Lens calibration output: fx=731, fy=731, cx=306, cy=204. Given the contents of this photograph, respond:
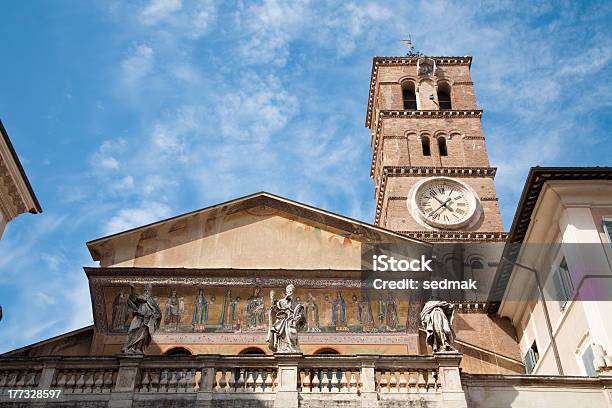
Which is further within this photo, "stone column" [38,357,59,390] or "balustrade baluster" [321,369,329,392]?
"stone column" [38,357,59,390]

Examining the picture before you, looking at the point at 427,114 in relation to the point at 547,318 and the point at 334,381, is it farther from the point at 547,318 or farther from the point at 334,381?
the point at 334,381

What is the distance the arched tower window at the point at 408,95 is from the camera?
38562 millimetres

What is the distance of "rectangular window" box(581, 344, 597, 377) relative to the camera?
16.1m

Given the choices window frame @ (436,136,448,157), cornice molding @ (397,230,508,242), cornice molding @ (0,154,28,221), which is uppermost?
window frame @ (436,136,448,157)

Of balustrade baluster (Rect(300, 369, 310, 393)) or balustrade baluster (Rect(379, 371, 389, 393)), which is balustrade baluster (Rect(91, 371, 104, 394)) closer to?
balustrade baluster (Rect(300, 369, 310, 393))

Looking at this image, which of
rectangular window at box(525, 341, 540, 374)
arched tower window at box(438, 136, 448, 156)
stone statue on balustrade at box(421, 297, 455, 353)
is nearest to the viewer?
stone statue on balustrade at box(421, 297, 455, 353)

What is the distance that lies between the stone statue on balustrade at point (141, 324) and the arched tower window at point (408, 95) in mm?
25671

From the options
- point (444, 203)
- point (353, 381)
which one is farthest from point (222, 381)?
point (444, 203)

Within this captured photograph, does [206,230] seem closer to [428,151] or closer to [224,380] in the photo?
[224,380]

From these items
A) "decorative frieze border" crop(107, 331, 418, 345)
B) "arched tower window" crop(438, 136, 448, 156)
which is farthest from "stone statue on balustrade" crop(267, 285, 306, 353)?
"arched tower window" crop(438, 136, 448, 156)

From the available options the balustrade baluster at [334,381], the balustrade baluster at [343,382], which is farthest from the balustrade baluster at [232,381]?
the balustrade baluster at [343,382]

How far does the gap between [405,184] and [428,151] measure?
3.04 meters

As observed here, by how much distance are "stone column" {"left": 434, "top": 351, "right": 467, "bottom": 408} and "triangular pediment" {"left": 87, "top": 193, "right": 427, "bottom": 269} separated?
7.09 m

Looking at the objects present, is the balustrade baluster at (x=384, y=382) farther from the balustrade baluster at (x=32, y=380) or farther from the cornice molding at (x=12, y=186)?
the cornice molding at (x=12, y=186)
